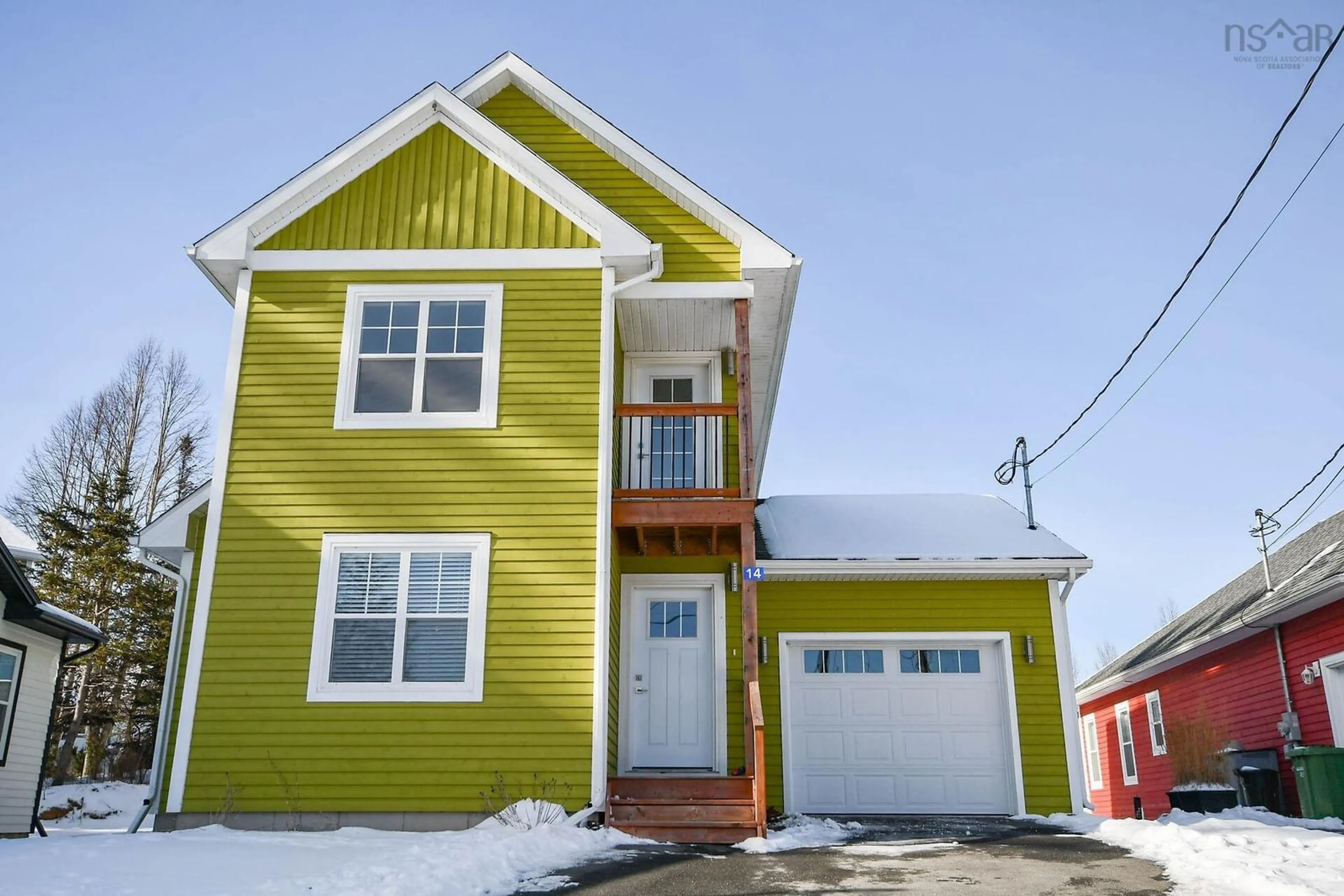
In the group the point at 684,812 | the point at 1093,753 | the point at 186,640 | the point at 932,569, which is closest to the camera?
the point at 684,812

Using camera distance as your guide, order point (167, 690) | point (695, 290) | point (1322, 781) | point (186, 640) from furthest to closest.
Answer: point (695, 290) < point (1322, 781) < point (186, 640) < point (167, 690)

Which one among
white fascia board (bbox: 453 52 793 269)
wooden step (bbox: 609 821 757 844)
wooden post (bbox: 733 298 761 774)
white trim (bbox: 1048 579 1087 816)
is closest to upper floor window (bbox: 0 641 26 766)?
wooden step (bbox: 609 821 757 844)

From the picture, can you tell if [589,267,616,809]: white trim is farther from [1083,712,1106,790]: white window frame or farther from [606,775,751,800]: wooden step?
[1083,712,1106,790]: white window frame

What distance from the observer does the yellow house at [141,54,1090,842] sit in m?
9.92

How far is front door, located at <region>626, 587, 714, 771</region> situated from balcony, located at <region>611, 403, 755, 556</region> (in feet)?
2.11

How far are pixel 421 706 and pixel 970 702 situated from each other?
6.34m

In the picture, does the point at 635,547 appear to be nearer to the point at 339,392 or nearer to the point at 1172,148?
the point at 339,392

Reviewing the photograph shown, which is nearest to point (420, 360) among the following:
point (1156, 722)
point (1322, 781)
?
point (1322, 781)

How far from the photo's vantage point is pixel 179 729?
394 inches

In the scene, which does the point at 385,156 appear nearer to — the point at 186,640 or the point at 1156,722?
the point at 186,640

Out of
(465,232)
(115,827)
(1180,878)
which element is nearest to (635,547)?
(465,232)

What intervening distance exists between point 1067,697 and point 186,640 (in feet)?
31.0

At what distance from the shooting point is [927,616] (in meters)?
12.9

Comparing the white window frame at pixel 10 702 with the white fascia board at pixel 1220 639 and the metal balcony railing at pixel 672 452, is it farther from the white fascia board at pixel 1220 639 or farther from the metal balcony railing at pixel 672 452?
the white fascia board at pixel 1220 639
